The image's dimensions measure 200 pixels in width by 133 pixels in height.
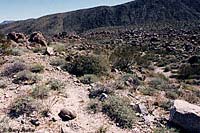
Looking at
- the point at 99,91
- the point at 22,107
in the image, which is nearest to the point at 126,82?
the point at 99,91

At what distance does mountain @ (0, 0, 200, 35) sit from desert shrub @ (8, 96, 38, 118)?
298 feet

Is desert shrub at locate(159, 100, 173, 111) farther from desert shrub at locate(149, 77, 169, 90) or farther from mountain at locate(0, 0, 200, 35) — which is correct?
mountain at locate(0, 0, 200, 35)

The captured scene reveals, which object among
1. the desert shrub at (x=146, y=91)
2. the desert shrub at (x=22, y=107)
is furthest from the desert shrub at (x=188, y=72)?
the desert shrub at (x=22, y=107)

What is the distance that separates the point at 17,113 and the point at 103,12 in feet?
358

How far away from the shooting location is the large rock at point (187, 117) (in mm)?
8922

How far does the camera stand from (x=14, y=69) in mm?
12758

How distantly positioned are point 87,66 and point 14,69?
8.61 ft

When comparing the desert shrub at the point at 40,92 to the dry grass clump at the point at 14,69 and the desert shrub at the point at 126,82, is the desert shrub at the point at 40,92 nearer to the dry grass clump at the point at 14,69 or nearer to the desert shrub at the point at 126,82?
the dry grass clump at the point at 14,69

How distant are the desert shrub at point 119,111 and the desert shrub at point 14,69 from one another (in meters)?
4.09

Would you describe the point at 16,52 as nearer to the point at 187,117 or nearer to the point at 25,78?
the point at 25,78

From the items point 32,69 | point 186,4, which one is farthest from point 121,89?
point 186,4

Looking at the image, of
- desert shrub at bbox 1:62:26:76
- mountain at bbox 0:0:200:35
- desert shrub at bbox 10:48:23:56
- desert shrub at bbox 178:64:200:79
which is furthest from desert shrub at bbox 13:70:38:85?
mountain at bbox 0:0:200:35

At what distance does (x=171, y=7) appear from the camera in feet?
350

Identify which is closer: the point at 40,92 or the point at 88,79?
the point at 40,92
